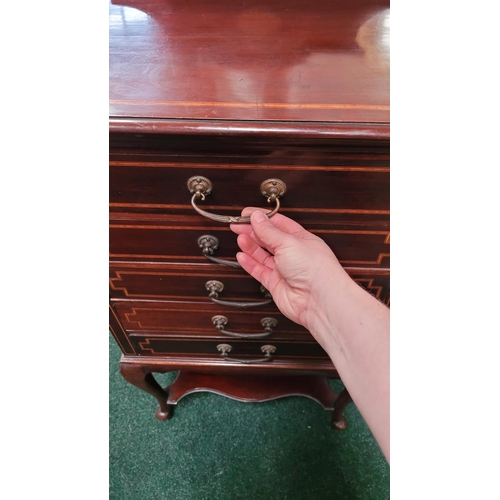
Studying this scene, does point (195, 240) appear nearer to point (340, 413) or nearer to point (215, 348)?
point (215, 348)

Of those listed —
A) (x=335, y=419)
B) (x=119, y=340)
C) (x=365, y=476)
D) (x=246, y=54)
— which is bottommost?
(x=365, y=476)

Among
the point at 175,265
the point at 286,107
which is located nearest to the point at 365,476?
the point at 175,265

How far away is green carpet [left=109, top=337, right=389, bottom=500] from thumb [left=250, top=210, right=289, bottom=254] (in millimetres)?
667

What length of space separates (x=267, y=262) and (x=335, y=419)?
1.91ft

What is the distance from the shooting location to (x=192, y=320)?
A: 26.8 inches

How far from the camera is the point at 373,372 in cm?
44

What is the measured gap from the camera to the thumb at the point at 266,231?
460 mm

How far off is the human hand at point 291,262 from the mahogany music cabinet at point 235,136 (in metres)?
0.02

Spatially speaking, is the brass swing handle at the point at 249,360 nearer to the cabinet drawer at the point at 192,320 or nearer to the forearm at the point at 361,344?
the cabinet drawer at the point at 192,320

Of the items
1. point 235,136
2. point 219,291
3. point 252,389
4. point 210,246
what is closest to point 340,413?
point 252,389

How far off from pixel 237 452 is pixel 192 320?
47 centimetres

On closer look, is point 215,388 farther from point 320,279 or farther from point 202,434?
Result: point 320,279

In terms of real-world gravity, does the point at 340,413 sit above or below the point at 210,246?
below

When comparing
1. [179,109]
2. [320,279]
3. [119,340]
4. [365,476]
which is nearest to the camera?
[179,109]
